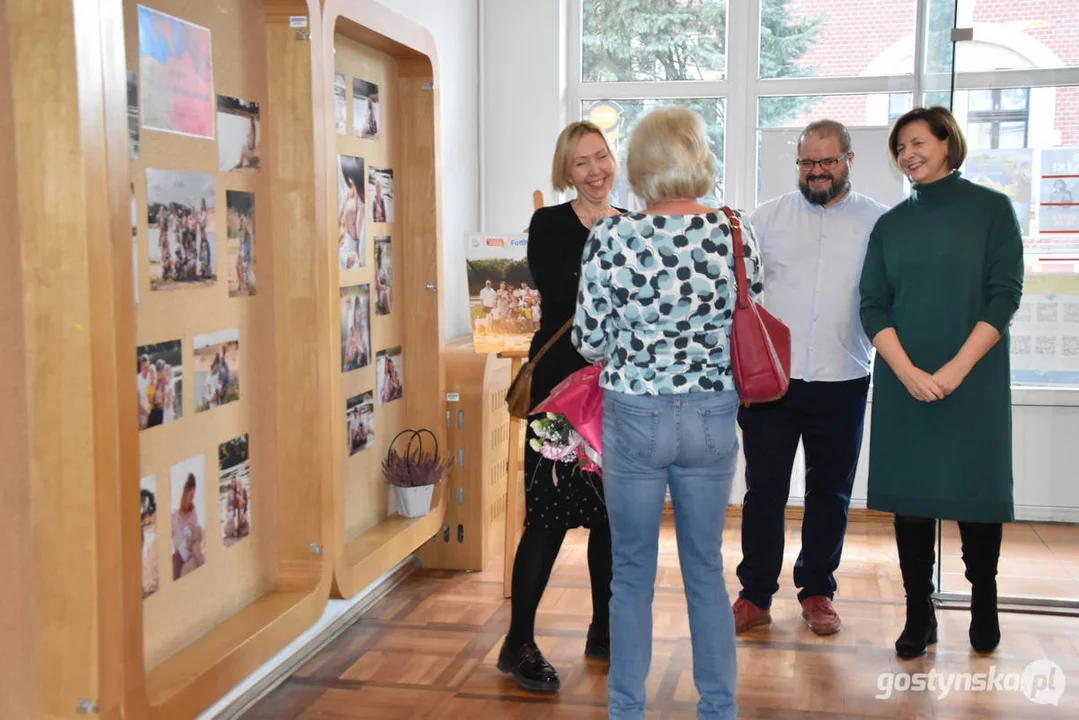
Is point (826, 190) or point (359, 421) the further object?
point (359, 421)

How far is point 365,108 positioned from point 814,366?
5.33ft

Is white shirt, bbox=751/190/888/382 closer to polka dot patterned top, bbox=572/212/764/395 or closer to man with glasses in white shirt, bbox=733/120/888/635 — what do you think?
man with glasses in white shirt, bbox=733/120/888/635

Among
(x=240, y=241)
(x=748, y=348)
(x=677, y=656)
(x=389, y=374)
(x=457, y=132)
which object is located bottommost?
(x=677, y=656)

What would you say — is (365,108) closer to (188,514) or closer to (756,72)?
(188,514)

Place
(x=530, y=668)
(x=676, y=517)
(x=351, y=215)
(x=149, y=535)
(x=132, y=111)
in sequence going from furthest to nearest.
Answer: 1. (x=351, y=215)
2. (x=530, y=668)
3. (x=676, y=517)
4. (x=149, y=535)
5. (x=132, y=111)

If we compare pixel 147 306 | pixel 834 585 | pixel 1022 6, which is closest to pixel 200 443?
pixel 147 306

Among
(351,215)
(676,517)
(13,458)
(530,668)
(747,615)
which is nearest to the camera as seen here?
(13,458)

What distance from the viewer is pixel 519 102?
543cm

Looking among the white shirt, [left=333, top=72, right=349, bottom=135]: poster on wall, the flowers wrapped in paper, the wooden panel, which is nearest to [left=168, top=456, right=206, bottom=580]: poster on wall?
the wooden panel

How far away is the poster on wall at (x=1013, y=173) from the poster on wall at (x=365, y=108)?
199 centimetres

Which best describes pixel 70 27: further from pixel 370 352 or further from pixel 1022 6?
pixel 1022 6

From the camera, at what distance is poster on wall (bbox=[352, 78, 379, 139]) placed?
3.51m

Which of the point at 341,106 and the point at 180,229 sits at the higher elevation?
the point at 341,106

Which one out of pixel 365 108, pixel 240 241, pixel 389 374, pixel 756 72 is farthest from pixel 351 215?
pixel 756 72
